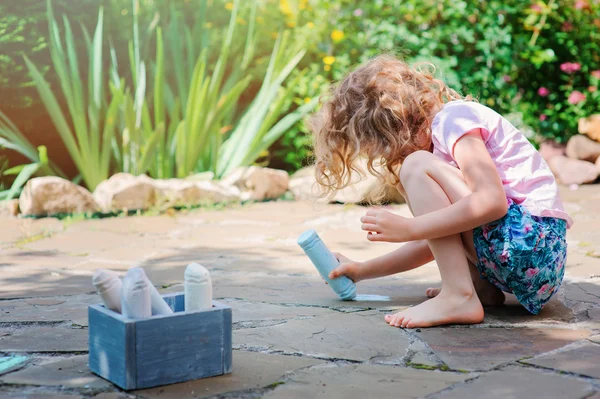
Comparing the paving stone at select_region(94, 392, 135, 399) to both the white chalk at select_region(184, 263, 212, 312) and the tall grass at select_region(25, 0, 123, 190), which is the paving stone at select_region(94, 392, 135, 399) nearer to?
the white chalk at select_region(184, 263, 212, 312)

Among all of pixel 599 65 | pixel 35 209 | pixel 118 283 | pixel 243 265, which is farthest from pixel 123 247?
pixel 599 65

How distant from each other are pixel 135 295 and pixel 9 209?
3.40 metres

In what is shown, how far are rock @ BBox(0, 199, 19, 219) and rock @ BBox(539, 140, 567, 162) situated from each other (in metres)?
4.02

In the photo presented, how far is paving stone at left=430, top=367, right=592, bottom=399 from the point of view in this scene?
4.89 feet

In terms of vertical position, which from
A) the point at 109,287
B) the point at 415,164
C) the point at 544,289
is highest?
the point at 415,164

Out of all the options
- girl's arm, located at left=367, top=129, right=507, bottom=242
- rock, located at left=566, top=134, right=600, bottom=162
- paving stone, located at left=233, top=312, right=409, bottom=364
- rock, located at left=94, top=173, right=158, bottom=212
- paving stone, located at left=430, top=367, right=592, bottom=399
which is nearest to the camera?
paving stone, located at left=430, top=367, right=592, bottom=399

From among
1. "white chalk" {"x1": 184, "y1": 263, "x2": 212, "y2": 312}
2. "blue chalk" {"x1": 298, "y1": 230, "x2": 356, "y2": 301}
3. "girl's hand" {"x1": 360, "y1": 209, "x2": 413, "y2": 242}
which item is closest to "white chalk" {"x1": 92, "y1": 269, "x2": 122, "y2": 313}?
"white chalk" {"x1": 184, "y1": 263, "x2": 212, "y2": 312}

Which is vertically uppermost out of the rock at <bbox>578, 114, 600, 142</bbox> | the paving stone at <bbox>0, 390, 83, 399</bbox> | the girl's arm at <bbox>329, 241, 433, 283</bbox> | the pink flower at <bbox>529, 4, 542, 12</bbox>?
the pink flower at <bbox>529, 4, 542, 12</bbox>

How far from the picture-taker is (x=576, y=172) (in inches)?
225

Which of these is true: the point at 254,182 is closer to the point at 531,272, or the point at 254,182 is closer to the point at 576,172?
the point at 576,172

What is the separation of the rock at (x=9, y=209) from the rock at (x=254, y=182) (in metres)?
1.38

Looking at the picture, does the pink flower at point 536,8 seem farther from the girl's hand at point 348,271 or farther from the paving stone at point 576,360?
the paving stone at point 576,360

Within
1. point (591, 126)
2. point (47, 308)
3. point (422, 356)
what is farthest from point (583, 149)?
point (47, 308)

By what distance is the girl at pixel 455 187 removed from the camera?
6.57ft
